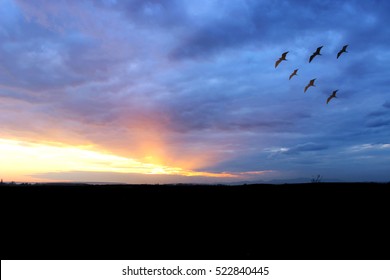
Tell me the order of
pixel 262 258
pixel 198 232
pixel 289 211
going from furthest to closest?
1. pixel 289 211
2. pixel 198 232
3. pixel 262 258

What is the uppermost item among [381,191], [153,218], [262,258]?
[381,191]

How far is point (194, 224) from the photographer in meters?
7.16

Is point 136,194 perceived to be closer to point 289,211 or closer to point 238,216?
point 238,216

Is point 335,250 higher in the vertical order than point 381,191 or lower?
lower

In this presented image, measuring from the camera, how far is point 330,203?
841 centimetres

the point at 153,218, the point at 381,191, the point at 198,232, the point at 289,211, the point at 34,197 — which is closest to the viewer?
the point at 198,232

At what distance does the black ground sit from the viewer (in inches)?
237

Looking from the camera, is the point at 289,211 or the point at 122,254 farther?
the point at 289,211

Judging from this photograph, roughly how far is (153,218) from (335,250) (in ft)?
14.0

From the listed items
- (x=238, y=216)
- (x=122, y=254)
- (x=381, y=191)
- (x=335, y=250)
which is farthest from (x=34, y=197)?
(x=381, y=191)

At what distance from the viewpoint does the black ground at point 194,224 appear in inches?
237

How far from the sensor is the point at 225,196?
9.56 m

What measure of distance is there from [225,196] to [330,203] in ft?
10.4

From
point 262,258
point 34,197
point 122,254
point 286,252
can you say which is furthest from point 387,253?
point 34,197
